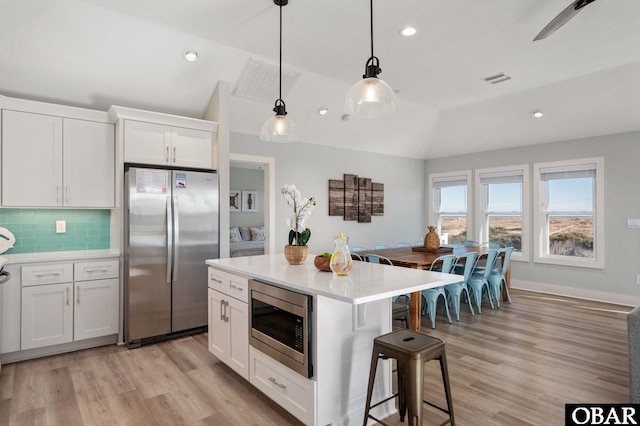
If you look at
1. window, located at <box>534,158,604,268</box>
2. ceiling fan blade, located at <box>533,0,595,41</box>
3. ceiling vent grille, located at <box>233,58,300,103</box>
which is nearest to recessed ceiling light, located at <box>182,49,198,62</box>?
ceiling vent grille, located at <box>233,58,300,103</box>

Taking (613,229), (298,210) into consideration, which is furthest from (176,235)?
(613,229)

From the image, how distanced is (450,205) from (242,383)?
587 centimetres

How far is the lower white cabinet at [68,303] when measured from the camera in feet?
10.7

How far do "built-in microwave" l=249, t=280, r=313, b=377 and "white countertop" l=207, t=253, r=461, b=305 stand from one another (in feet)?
0.23

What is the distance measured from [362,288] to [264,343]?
2.90ft

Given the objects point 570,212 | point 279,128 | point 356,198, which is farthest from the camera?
point 356,198

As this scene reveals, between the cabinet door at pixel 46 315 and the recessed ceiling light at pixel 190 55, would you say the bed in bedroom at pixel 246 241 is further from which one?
the recessed ceiling light at pixel 190 55

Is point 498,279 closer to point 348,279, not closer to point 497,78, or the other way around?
point 497,78

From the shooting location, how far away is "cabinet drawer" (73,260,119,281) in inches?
137

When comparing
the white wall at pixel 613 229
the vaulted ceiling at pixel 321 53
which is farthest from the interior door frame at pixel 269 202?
the white wall at pixel 613 229

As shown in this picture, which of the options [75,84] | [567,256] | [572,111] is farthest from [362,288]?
[567,256]

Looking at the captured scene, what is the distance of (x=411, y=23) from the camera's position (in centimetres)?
326

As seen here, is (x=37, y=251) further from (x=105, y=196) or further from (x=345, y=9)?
(x=345, y=9)

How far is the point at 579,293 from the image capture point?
5590mm
